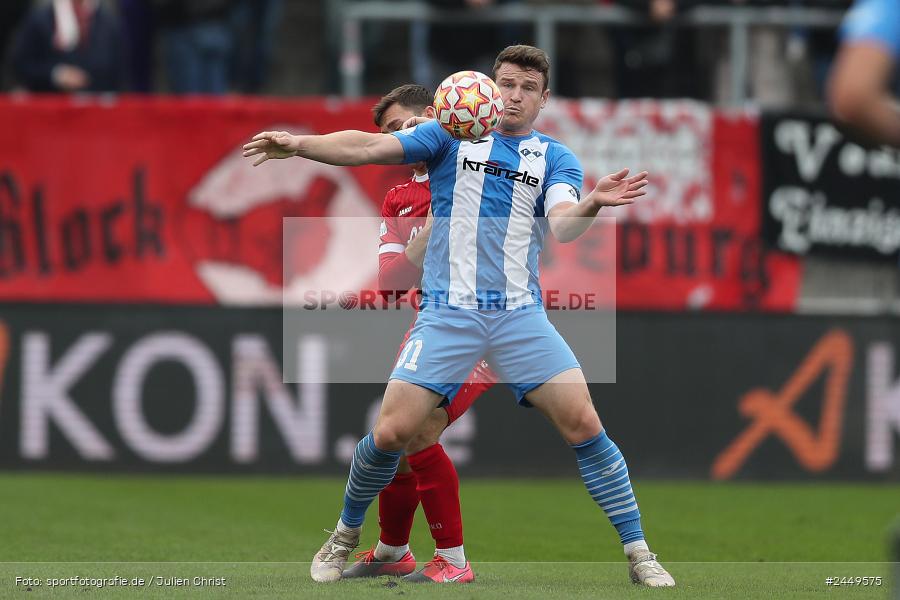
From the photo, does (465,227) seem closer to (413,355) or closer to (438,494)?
(413,355)

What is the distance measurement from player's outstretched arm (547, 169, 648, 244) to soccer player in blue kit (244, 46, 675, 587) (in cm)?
2

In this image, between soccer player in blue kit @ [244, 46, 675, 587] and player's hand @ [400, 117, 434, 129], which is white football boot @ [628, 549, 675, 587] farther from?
player's hand @ [400, 117, 434, 129]

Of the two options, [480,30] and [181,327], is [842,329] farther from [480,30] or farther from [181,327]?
[181,327]

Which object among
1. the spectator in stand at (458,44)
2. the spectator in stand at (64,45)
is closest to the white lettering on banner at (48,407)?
the spectator in stand at (64,45)

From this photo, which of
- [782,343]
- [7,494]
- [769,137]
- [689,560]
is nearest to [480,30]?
[769,137]

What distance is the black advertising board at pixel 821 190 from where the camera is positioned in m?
13.3

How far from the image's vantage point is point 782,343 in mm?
12820

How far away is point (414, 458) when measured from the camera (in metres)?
6.86

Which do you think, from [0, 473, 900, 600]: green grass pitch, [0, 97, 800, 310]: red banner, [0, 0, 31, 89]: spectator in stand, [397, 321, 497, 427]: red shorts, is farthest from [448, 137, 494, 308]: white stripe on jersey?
[0, 0, 31, 89]: spectator in stand

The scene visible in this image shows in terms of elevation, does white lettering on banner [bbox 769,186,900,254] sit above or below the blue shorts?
above

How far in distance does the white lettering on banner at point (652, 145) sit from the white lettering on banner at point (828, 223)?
706 mm

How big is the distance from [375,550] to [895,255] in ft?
25.7

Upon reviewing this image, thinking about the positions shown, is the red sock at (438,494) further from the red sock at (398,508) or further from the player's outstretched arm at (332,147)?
the player's outstretched arm at (332,147)

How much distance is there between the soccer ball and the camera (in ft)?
20.7
